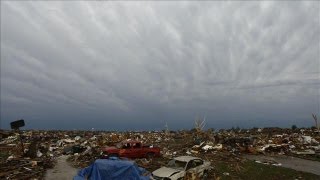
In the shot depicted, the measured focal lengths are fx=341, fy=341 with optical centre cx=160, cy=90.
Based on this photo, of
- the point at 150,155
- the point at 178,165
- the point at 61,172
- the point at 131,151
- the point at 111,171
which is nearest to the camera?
the point at 111,171

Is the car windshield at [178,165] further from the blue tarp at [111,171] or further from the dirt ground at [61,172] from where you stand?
the dirt ground at [61,172]

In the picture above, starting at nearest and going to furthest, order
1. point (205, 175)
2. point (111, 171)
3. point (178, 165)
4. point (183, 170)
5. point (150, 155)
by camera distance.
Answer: point (111, 171) < point (183, 170) < point (178, 165) < point (205, 175) < point (150, 155)

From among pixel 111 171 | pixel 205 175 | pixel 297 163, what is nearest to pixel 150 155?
pixel 205 175

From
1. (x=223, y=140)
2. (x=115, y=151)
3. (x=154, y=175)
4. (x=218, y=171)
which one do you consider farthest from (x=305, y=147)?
(x=154, y=175)

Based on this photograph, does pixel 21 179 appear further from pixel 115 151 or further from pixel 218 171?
pixel 218 171

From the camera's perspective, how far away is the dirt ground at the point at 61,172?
20.6 m

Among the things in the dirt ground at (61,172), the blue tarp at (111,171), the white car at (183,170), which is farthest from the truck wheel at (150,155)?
the blue tarp at (111,171)

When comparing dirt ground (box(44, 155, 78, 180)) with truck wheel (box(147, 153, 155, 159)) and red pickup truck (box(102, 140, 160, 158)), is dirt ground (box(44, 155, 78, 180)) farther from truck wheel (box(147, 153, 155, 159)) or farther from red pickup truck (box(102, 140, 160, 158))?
truck wheel (box(147, 153, 155, 159))

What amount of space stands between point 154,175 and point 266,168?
29.0 feet

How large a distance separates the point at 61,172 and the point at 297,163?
672 inches

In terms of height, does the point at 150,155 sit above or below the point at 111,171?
above

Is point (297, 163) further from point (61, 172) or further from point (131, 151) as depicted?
point (61, 172)

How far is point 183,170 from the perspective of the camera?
1841 centimetres

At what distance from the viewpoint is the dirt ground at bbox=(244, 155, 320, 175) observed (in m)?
22.8
